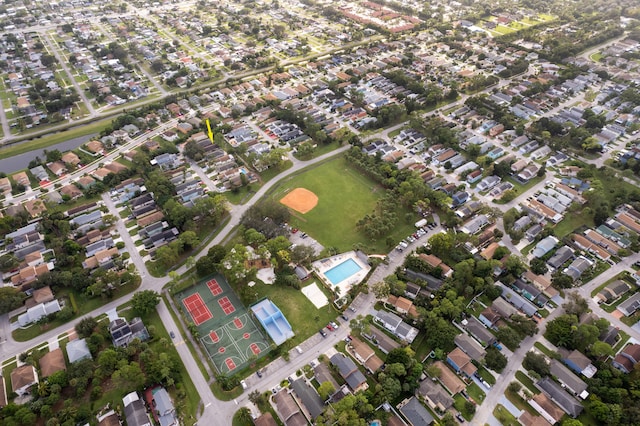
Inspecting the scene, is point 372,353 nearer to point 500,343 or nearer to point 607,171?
point 500,343

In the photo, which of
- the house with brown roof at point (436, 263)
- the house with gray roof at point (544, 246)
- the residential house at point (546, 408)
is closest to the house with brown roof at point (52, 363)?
the house with brown roof at point (436, 263)

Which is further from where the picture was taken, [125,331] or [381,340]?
[125,331]

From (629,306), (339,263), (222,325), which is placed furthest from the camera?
(339,263)

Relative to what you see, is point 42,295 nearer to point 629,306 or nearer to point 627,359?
point 627,359

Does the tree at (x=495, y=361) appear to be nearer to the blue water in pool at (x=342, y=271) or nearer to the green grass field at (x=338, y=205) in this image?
the blue water in pool at (x=342, y=271)

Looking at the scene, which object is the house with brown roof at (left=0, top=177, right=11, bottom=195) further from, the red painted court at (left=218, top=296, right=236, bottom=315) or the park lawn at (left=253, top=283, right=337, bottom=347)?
the park lawn at (left=253, top=283, right=337, bottom=347)

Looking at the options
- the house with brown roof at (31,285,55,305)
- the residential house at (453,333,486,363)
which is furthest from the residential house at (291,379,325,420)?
the house with brown roof at (31,285,55,305)

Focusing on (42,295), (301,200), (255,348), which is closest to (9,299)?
(42,295)

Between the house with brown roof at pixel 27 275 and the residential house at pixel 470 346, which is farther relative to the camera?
the house with brown roof at pixel 27 275
